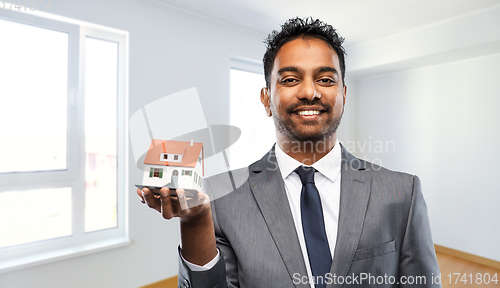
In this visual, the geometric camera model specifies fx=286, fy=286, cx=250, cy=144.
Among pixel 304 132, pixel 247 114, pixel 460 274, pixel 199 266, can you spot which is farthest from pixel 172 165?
pixel 460 274

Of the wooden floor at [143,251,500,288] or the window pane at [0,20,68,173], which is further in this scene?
the wooden floor at [143,251,500,288]

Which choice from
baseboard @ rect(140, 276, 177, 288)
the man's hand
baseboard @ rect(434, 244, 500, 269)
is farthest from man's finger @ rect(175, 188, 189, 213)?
baseboard @ rect(434, 244, 500, 269)

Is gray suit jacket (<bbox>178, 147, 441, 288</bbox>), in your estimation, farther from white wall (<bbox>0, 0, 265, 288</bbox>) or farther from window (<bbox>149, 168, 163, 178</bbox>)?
white wall (<bbox>0, 0, 265, 288</bbox>)

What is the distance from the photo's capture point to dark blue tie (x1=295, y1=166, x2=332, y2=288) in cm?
78

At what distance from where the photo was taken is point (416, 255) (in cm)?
81

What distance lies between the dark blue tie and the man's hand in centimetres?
28

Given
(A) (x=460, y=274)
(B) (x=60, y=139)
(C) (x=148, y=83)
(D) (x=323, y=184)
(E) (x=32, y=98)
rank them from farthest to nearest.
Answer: (A) (x=460, y=274)
(C) (x=148, y=83)
(B) (x=60, y=139)
(E) (x=32, y=98)
(D) (x=323, y=184)

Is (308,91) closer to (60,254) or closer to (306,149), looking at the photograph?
(306,149)

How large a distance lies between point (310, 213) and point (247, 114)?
2.60 m

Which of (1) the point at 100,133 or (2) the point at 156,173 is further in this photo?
(1) the point at 100,133

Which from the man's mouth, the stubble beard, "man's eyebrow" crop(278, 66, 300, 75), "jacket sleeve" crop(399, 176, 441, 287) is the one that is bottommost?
"jacket sleeve" crop(399, 176, 441, 287)

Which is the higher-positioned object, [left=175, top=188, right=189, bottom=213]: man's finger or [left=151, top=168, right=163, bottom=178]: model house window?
[left=151, top=168, right=163, bottom=178]: model house window

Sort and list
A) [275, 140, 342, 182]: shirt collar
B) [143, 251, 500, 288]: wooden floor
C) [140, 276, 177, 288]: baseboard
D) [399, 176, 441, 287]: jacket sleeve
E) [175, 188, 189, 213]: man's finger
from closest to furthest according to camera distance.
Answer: [175, 188, 189, 213]: man's finger, [399, 176, 441, 287]: jacket sleeve, [275, 140, 342, 182]: shirt collar, [140, 276, 177, 288]: baseboard, [143, 251, 500, 288]: wooden floor

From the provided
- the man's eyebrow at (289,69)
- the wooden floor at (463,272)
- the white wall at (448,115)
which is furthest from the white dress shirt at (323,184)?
the white wall at (448,115)
